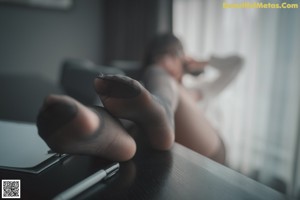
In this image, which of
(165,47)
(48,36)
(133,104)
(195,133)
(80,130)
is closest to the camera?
(80,130)

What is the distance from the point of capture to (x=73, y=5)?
277cm

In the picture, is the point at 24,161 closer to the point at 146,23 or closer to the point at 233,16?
the point at 233,16

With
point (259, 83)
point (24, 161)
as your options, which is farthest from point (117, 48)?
point (24, 161)

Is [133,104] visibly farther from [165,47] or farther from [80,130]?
[165,47]

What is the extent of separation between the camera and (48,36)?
8.91 ft

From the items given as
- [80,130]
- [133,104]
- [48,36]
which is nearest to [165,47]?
[133,104]

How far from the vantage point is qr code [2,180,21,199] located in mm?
345

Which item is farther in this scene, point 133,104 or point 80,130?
point 133,104

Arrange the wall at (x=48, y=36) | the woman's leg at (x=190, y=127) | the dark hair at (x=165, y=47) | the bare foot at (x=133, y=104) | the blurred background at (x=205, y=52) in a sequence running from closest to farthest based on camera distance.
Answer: the bare foot at (x=133, y=104), the woman's leg at (x=190, y=127), the dark hair at (x=165, y=47), the blurred background at (x=205, y=52), the wall at (x=48, y=36)

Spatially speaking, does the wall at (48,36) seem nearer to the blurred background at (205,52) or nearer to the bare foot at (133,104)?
the blurred background at (205,52)

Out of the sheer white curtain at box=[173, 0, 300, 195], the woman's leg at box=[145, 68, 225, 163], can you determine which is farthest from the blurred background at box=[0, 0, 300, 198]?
the woman's leg at box=[145, 68, 225, 163]

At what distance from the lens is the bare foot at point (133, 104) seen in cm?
45

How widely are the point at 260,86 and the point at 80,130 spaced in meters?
1.51

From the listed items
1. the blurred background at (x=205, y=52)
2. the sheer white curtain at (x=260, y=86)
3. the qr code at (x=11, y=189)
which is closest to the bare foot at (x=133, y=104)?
the qr code at (x=11, y=189)
